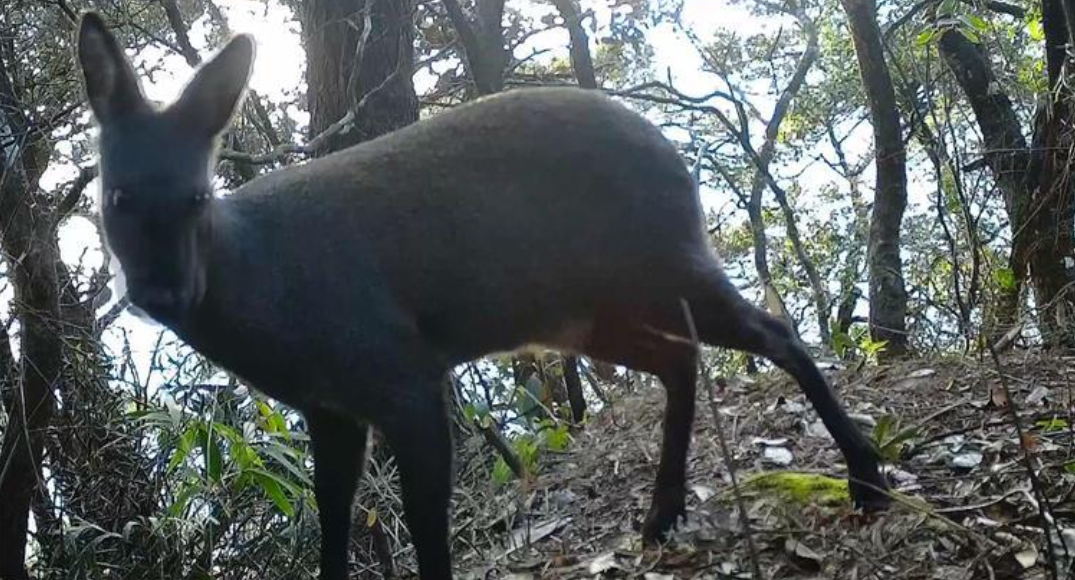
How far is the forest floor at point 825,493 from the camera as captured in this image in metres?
3.19

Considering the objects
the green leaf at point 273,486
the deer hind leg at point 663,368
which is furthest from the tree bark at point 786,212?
the green leaf at point 273,486

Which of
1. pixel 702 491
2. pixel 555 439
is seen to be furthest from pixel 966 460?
pixel 555 439

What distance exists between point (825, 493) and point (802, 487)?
8 cm

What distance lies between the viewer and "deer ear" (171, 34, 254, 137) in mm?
3438

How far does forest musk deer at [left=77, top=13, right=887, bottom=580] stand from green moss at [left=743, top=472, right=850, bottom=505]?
0.16 metres

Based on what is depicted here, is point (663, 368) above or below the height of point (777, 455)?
above

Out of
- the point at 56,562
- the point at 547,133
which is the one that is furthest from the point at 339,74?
the point at 56,562

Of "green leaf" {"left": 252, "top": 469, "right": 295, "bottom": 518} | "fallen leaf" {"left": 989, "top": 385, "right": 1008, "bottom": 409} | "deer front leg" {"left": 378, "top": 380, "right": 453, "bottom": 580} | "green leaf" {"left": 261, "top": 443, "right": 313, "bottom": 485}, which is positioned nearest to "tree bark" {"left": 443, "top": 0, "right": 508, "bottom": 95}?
"green leaf" {"left": 261, "top": 443, "right": 313, "bottom": 485}

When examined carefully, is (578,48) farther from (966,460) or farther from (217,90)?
(217,90)

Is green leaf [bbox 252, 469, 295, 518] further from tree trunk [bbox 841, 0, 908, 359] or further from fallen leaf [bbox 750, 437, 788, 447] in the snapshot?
tree trunk [bbox 841, 0, 908, 359]

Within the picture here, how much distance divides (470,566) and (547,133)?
63.4 inches

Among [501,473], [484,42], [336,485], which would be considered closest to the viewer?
[336,485]

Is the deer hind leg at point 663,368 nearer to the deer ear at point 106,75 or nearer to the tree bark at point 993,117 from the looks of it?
the deer ear at point 106,75

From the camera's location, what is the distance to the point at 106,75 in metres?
3.40
